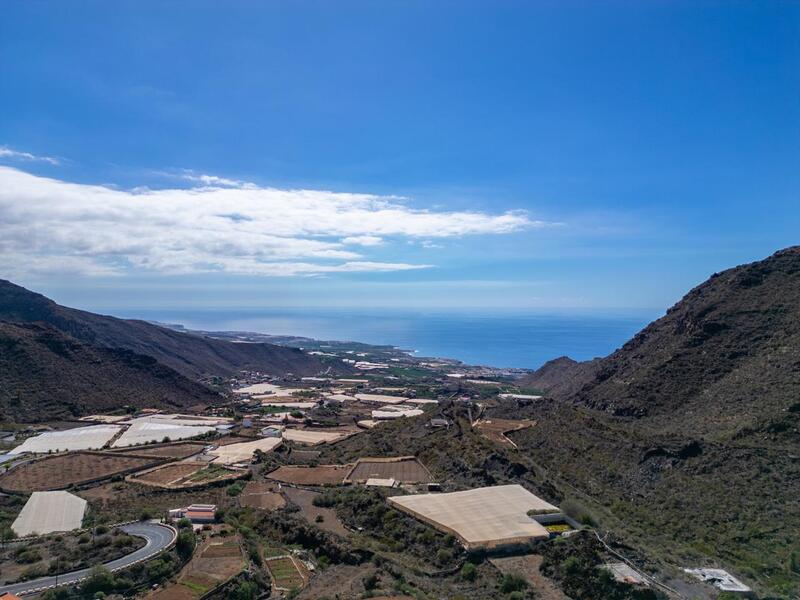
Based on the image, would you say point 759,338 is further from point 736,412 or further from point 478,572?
point 478,572

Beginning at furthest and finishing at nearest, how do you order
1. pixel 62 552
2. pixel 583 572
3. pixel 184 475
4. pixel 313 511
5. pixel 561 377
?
1. pixel 561 377
2. pixel 184 475
3. pixel 313 511
4. pixel 62 552
5. pixel 583 572

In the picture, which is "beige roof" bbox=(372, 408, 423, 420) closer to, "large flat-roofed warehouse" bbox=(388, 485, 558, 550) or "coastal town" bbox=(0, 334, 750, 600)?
"coastal town" bbox=(0, 334, 750, 600)

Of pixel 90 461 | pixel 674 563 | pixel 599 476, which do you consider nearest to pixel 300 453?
pixel 90 461

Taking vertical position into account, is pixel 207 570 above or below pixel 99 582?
below

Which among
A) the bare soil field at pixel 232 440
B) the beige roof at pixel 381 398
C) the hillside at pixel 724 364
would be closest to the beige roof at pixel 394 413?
the beige roof at pixel 381 398

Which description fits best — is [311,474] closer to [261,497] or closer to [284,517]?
[261,497]

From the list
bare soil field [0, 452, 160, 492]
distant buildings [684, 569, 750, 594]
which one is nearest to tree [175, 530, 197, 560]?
bare soil field [0, 452, 160, 492]

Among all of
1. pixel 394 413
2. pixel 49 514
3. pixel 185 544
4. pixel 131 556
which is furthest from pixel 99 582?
pixel 394 413
